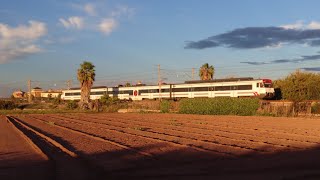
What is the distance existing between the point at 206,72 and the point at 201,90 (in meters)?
26.9

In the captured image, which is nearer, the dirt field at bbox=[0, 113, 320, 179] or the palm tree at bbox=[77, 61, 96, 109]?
the dirt field at bbox=[0, 113, 320, 179]

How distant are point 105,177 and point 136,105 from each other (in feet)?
186

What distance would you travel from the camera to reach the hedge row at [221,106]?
158 feet

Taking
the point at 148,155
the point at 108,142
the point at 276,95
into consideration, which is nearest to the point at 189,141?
the point at 108,142

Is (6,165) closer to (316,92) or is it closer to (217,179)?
(217,179)

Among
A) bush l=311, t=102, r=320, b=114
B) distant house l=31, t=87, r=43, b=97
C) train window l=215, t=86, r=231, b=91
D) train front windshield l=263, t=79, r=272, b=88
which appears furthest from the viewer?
distant house l=31, t=87, r=43, b=97

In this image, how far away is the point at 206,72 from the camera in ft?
312

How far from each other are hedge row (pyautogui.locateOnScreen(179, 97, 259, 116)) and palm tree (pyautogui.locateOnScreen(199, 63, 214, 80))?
40.5 m

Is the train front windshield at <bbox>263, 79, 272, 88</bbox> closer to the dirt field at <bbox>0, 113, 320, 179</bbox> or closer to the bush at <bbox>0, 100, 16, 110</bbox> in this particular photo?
the bush at <bbox>0, 100, 16, 110</bbox>

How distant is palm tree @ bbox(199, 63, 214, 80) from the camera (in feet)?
311

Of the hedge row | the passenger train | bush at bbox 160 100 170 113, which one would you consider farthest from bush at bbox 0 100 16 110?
the hedge row

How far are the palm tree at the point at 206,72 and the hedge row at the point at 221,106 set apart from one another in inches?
1595

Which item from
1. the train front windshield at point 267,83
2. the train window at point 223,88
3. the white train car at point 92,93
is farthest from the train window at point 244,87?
the white train car at point 92,93

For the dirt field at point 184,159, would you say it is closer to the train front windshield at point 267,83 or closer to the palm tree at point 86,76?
the train front windshield at point 267,83
